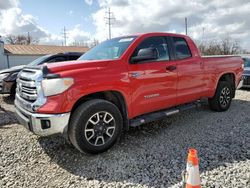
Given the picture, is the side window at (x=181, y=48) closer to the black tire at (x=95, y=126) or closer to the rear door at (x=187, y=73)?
the rear door at (x=187, y=73)

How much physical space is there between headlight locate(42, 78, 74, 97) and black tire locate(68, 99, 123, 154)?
0.40m

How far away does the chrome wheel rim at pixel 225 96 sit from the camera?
613 centimetres

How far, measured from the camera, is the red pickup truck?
335 centimetres

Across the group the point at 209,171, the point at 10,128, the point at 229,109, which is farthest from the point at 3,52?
the point at 209,171

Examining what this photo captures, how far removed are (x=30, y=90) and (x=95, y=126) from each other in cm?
113

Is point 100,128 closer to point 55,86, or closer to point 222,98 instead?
point 55,86

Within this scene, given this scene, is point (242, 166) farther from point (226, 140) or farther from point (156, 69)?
point (156, 69)

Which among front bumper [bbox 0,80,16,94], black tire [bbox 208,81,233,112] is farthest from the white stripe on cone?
front bumper [bbox 0,80,16,94]

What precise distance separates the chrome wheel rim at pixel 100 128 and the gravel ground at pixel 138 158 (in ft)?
0.81

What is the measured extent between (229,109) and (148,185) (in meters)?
4.45

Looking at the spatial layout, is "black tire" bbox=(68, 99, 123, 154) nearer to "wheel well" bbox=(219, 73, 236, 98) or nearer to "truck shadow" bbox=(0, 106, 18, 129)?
"truck shadow" bbox=(0, 106, 18, 129)

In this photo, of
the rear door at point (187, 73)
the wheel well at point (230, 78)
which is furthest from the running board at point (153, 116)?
the wheel well at point (230, 78)

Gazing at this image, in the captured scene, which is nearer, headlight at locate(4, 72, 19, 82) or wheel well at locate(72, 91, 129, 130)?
wheel well at locate(72, 91, 129, 130)

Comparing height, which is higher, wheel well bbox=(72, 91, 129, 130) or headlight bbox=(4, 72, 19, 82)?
headlight bbox=(4, 72, 19, 82)
